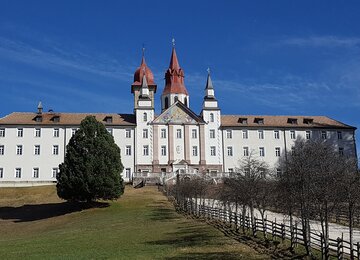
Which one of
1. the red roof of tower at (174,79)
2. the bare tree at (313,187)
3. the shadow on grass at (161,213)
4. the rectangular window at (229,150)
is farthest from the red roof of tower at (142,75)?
the bare tree at (313,187)

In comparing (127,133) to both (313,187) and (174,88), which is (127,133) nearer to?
(174,88)

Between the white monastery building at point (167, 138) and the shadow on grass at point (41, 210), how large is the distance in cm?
1722

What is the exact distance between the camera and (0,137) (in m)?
75.7

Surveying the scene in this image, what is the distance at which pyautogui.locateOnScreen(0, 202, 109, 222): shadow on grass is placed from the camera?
172 ft

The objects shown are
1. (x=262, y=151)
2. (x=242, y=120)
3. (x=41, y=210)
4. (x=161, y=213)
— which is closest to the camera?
(x=161, y=213)

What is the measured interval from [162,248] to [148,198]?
2985 centimetres

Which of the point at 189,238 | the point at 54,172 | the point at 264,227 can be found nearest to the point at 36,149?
the point at 54,172

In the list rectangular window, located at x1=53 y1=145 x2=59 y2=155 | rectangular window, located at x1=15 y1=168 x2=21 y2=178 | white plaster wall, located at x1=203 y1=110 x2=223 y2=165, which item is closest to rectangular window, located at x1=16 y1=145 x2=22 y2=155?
rectangular window, located at x1=15 y1=168 x2=21 y2=178

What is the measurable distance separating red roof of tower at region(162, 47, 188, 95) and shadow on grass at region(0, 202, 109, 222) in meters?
32.4

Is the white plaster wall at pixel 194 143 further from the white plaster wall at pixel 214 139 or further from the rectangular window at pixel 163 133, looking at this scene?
the rectangular window at pixel 163 133

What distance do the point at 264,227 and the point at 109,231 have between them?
13.0m

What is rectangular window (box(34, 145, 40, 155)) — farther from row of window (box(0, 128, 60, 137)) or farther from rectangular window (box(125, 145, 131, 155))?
rectangular window (box(125, 145, 131, 155))

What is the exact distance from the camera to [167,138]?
78062 millimetres

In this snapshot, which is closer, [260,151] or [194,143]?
[194,143]
